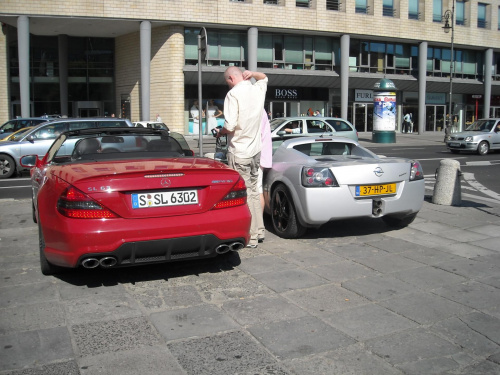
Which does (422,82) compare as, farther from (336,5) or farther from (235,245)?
(235,245)

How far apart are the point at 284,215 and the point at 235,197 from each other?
1.73 metres

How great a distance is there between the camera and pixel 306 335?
3436 mm

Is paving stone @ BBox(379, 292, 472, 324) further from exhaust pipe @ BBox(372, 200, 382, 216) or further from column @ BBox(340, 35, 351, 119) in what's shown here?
column @ BBox(340, 35, 351, 119)

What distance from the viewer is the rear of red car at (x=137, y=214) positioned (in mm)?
4066

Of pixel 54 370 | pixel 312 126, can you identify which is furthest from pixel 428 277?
pixel 312 126

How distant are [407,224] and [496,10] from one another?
45.5 m

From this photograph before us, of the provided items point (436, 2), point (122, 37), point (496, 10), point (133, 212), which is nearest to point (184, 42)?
point (122, 37)

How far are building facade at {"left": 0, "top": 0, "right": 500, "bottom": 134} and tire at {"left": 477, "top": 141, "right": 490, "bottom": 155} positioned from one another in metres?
13.2

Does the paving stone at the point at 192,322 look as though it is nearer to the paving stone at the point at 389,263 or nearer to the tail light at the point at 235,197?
the tail light at the point at 235,197

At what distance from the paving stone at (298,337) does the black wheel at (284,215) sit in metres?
2.35

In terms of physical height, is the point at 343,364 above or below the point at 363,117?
below

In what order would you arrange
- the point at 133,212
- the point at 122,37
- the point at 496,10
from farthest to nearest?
1. the point at 496,10
2. the point at 122,37
3. the point at 133,212

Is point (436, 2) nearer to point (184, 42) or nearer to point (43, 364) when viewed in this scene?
point (184, 42)

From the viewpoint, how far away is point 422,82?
4228 centimetres
